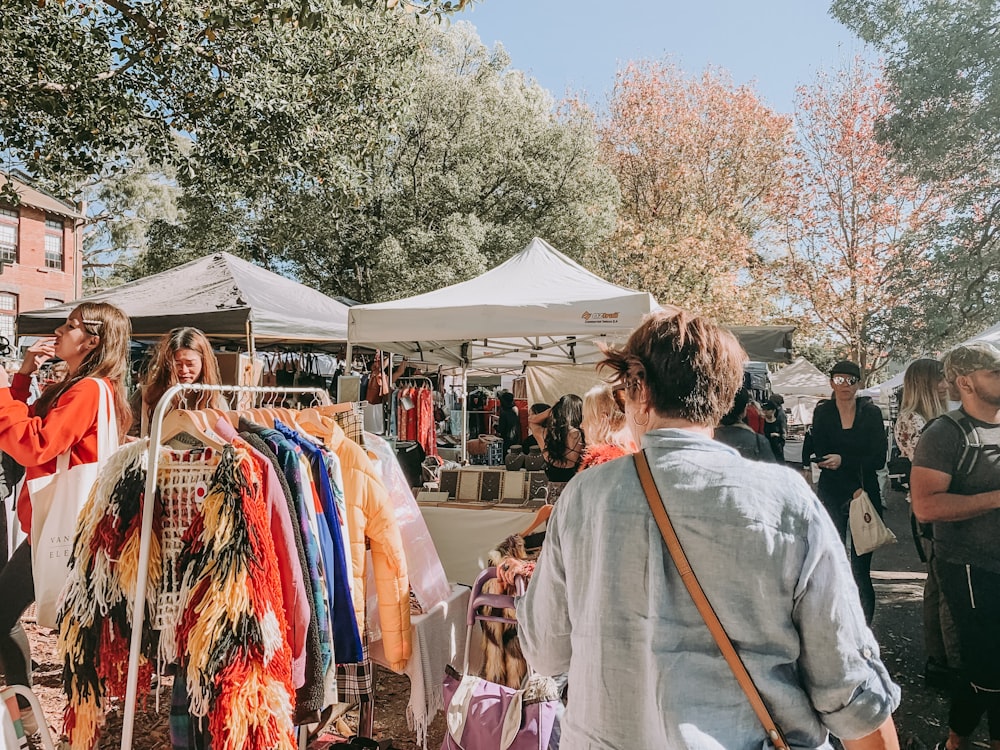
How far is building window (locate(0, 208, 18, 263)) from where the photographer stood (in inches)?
1188

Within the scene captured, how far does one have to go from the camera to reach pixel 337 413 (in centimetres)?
310

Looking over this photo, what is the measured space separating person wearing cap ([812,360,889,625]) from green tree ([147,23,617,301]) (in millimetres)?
13301

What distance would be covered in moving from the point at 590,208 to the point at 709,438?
1878cm

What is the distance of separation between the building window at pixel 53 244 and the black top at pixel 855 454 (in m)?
37.0

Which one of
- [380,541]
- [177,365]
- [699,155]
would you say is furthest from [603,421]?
[699,155]

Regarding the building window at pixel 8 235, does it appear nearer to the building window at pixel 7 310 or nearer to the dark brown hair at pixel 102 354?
the building window at pixel 7 310

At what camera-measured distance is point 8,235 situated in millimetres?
30531

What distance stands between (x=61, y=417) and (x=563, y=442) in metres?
2.79

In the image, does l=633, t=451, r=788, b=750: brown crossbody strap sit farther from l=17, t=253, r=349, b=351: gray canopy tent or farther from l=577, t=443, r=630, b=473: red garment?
l=17, t=253, r=349, b=351: gray canopy tent

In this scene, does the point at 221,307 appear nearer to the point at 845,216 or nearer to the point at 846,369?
the point at 846,369

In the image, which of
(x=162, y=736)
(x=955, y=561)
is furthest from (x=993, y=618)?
(x=162, y=736)

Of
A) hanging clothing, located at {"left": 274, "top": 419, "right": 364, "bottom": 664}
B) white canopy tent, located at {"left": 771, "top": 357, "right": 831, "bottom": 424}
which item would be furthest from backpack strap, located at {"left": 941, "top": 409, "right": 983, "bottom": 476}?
white canopy tent, located at {"left": 771, "top": 357, "right": 831, "bottom": 424}

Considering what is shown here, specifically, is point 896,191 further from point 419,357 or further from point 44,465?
point 44,465

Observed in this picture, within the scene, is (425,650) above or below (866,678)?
below
